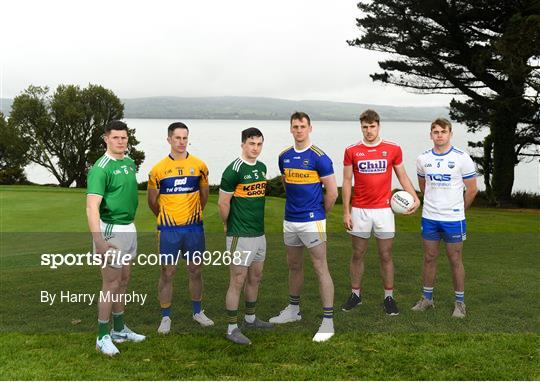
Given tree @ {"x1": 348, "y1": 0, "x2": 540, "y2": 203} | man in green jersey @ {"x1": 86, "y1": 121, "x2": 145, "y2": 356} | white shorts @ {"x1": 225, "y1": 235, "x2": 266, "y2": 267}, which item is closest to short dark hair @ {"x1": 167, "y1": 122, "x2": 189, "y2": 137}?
man in green jersey @ {"x1": 86, "y1": 121, "x2": 145, "y2": 356}

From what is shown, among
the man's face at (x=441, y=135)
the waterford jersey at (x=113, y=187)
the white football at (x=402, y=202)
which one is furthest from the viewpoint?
the white football at (x=402, y=202)

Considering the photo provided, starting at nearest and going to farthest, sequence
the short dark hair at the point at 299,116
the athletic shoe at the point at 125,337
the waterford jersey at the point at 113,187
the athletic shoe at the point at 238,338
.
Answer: the waterford jersey at the point at 113,187
the athletic shoe at the point at 238,338
the athletic shoe at the point at 125,337
the short dark hair at the point at 299,116

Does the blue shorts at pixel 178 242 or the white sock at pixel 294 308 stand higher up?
the blue shorts at pixel 178 242

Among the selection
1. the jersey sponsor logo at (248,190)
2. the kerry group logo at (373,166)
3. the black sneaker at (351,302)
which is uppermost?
the kerry group logo at (373,166)

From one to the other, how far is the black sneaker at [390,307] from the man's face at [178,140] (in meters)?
3.23

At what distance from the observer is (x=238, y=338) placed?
585 centimetres

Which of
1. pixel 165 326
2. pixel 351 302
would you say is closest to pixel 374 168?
pixel 351 302

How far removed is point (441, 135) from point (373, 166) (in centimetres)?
91

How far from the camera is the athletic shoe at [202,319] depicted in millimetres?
6541

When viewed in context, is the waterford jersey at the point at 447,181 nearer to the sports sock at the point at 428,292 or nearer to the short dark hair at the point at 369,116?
the short dark hair at the point at 369,116

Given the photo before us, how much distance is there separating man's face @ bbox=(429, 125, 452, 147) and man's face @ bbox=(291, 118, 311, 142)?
1696mm

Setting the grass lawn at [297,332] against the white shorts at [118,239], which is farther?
the white shorts at [118,239]

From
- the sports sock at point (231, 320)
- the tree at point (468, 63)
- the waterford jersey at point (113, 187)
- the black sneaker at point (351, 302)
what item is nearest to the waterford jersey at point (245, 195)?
the sports sock at point (231, 320)

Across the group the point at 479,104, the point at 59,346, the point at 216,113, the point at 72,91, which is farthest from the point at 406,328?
the point at 216,113
